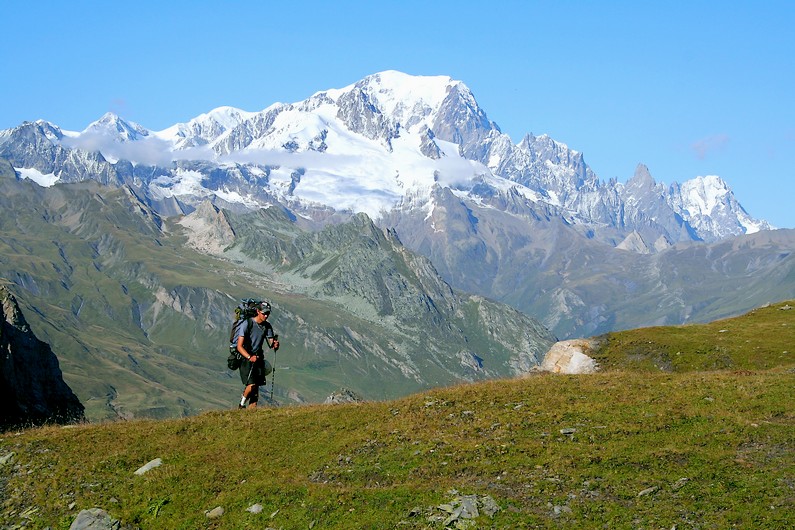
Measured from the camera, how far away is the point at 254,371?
118 feet

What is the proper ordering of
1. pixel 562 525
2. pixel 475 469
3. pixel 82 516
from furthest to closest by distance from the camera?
pixel 475 469
pixel 82 516
pixel 562 525

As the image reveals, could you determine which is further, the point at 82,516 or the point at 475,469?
the point at 475,469

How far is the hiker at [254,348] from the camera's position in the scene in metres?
35.8

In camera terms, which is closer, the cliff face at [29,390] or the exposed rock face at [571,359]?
the cliff face at [29,390]

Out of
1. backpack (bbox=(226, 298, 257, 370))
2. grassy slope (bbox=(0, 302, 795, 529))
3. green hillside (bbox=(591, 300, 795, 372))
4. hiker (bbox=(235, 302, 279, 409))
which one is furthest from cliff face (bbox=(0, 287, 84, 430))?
green hillside (bbox=(591, 300, 795, 372))

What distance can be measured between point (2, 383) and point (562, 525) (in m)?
36.7

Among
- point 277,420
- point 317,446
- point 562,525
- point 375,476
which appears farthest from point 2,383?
point 562,525

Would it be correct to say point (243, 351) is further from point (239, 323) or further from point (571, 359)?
point (571, 359)

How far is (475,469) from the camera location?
26.6 metres

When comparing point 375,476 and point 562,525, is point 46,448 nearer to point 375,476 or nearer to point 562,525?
point 375,476

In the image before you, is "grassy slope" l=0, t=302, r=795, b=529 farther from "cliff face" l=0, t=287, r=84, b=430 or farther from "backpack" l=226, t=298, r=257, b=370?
"cliff face" l=0, t=287, r=84, b=430

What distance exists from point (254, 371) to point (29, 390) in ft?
147

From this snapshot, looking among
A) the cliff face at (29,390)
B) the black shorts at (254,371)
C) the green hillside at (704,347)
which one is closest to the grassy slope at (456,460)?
the black shorts at (254,371)

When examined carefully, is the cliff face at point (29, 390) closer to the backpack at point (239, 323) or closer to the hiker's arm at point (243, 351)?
the backpack at point (239, 323)
